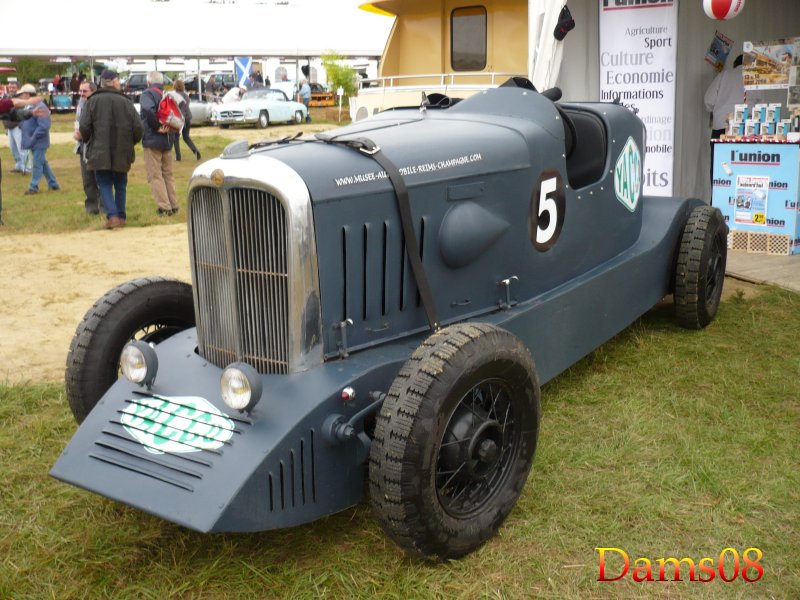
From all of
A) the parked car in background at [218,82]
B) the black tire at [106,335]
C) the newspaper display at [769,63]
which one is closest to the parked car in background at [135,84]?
the parked car in background at [218,82]

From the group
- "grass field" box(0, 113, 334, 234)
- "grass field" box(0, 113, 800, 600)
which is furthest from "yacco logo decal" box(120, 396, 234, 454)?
"grass field" box(0, 113, 334, 234)

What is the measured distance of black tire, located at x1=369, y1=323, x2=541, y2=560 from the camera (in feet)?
8.15

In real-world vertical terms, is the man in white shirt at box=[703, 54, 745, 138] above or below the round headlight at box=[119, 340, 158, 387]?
above

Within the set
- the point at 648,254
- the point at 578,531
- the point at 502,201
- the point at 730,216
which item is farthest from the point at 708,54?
the point at 578,531

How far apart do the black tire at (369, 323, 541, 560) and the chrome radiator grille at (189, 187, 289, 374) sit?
21.3 inches

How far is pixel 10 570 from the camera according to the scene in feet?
8.96

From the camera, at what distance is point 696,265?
473cm

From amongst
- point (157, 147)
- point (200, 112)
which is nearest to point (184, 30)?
point (200, 112)

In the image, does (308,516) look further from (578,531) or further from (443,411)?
(578,531)

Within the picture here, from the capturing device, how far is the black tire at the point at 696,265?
187 inches

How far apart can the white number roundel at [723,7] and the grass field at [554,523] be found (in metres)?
3.71

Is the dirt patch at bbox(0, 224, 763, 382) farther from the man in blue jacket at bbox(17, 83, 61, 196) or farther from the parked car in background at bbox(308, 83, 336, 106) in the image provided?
the parked car in background at bbox(308, 83, 336, 106)

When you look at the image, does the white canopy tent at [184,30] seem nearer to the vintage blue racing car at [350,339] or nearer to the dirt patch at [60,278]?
the dirt patch at [60,278]

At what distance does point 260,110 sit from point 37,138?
11.6 meters
